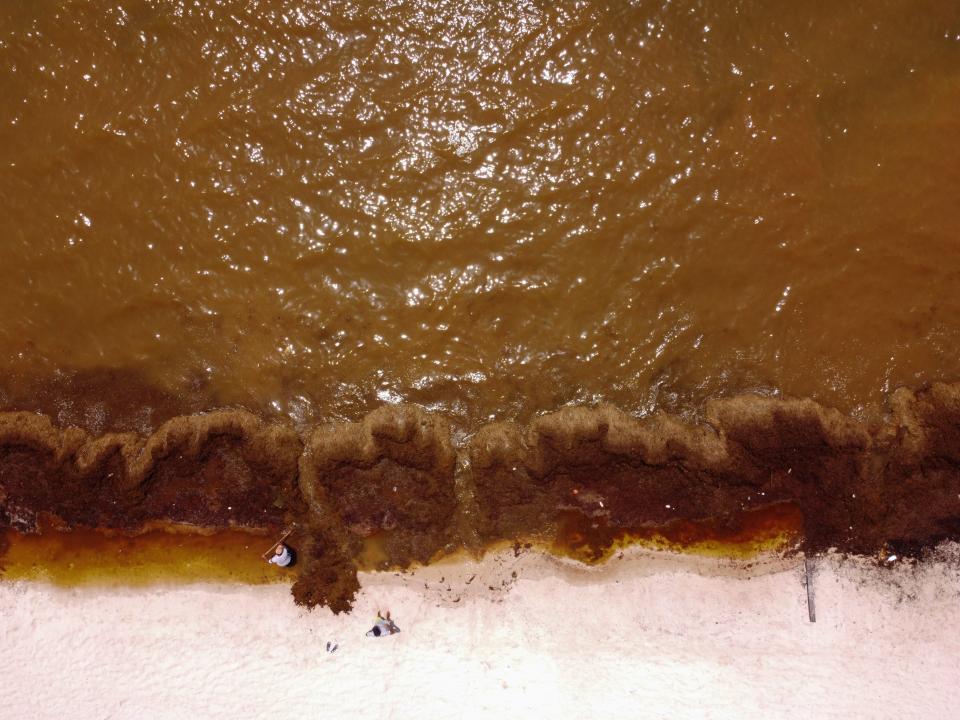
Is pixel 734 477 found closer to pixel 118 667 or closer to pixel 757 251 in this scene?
pixel 757 251

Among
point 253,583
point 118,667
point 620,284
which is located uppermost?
point 620,284

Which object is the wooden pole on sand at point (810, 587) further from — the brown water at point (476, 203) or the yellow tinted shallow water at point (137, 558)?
the yellow tinted shallow water at point (137, 558)

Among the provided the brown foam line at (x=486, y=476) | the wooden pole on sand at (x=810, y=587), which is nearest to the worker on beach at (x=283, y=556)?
the brown foam line at (x=486, y=476)

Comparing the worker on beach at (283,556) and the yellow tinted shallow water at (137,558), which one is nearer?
the worker on beach at (283,556)

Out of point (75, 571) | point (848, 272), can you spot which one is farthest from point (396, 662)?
point (848, 272)

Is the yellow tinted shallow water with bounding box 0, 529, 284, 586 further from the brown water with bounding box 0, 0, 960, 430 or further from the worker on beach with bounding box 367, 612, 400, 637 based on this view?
the brown water with bounding box 0, 0, 960, 430
